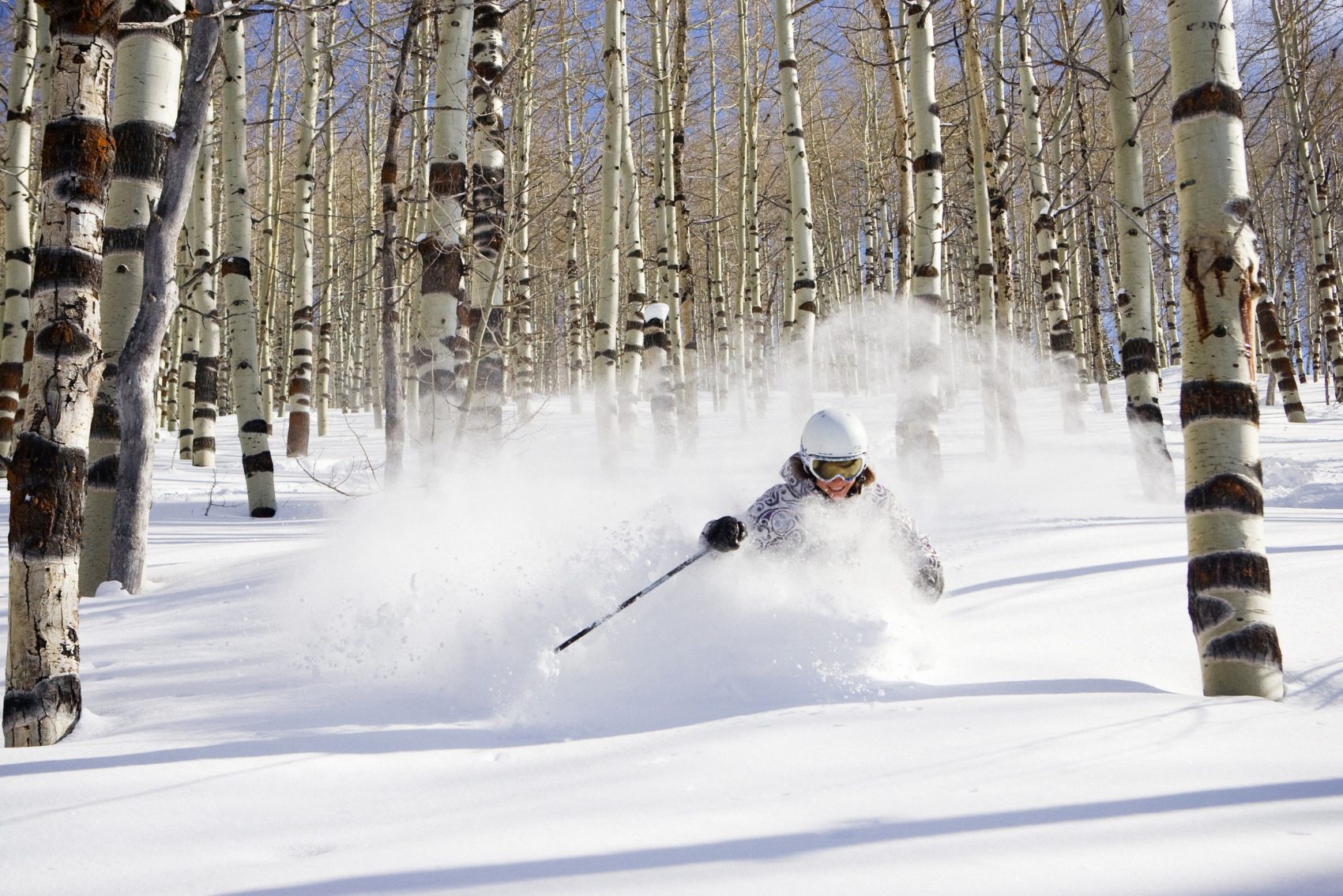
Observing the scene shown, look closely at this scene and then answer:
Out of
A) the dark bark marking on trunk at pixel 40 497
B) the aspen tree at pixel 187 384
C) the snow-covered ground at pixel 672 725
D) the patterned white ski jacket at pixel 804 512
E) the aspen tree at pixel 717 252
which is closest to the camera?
the snow-covered ground at pixel 672 725

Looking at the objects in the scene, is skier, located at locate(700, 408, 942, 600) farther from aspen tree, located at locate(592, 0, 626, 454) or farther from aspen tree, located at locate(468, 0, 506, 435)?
aspen tree, located at locate(592, 0, 626, 454)

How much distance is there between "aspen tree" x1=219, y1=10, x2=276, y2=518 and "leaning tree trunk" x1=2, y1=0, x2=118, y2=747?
5838 millimetres

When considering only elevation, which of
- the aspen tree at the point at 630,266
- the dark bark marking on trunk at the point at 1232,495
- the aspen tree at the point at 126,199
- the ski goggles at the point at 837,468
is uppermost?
the aspen tree at the point at 630,266

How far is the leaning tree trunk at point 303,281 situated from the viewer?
1307cm

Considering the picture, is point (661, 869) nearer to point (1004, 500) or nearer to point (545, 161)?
point (1004, 500)

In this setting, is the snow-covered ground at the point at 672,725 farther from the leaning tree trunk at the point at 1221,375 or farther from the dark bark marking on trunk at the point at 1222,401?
the dark bark marking on trunk at the point at 1222,401

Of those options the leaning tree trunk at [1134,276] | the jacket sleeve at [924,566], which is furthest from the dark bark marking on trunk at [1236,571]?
the leaning tree trunk at [1134,276]

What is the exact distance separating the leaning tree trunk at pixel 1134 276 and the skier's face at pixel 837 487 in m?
4.64

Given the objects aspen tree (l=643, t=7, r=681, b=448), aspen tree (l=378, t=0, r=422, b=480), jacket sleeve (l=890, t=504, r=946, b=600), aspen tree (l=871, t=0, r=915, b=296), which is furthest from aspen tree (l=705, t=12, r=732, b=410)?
jacket sleeve (l=890, t=504, r=946, b=600)

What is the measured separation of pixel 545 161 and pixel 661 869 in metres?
18.8

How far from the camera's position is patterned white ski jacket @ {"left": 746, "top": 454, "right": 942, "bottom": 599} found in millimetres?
4668

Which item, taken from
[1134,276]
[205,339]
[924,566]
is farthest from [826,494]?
[205,339]

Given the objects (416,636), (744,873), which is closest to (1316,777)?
(744,873)

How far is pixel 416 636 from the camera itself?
4145mm
